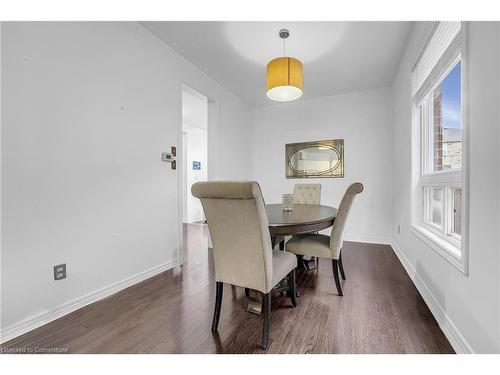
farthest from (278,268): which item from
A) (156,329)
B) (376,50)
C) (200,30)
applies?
(376,50)

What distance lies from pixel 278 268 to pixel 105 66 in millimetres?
2169

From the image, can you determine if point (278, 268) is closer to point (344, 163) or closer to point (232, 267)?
point (232, 267)

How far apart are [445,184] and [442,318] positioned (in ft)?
3.01

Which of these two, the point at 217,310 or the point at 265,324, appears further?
the point at 217,310

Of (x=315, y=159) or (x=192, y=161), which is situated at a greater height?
(x=192, y=161)

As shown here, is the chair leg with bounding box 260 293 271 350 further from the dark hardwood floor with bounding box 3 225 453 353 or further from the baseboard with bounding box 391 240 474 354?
the baseboard with bounding box 391 240 474 354

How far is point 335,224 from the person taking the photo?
1.92m

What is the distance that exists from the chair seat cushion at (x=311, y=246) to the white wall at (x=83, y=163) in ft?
4.65

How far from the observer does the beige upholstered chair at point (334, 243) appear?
184cm

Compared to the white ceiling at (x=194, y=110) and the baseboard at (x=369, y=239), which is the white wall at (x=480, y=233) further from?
the white ceiling at (x=194, y=110)

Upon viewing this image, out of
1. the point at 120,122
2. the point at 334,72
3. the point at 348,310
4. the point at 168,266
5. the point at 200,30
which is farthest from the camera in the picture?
the point at 334,72

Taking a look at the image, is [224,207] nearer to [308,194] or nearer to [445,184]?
[445,184]

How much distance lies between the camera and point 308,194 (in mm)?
3236

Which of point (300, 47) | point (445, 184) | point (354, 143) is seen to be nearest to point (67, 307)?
point (445, 184)
